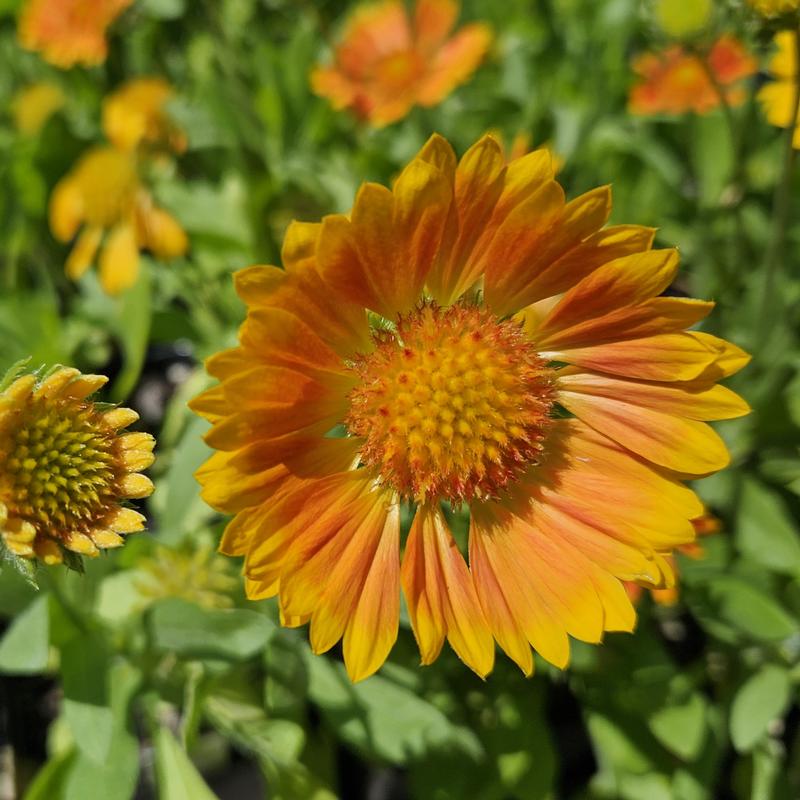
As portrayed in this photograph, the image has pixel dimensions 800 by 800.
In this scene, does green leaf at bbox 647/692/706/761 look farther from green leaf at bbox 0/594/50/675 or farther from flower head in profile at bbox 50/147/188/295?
flower head in profile at bbox 50/147/188/295

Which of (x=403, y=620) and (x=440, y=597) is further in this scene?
(x=403, y=620)

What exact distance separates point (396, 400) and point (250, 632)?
0.46m

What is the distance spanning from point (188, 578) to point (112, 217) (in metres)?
1.26

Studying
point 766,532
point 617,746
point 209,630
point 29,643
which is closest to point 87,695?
point 29,643

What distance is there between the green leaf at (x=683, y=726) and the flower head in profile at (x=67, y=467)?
1.11m

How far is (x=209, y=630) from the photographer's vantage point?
51.8 inches

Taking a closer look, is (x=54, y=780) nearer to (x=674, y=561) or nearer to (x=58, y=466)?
(x=58, y=466)

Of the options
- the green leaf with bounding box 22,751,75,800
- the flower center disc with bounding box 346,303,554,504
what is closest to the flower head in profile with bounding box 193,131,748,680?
the flower center disc with bounding box 346,303,554,504

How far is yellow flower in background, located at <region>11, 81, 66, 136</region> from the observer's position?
252 cm

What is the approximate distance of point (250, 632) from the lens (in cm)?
130

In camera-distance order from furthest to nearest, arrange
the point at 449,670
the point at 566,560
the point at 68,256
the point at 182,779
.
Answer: the point at 68,256 → the point at 449,670 → the point at 182,779 → the point at 566,560

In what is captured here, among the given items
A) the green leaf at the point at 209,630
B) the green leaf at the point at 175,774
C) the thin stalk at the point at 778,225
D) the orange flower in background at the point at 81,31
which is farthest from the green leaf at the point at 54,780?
the orange flower in background at the point at 81,31

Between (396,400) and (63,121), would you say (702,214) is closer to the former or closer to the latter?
(396,400)

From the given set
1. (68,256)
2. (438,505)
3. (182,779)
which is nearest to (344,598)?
(438,505)
